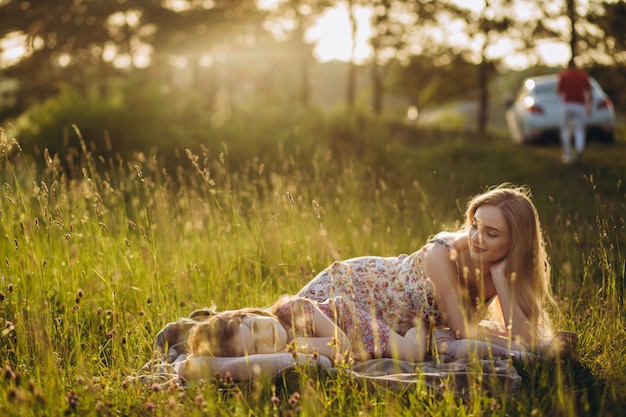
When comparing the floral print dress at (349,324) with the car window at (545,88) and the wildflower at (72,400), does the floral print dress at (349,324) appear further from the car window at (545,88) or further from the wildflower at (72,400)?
the car window at (545,88)

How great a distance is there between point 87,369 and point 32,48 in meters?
16.4

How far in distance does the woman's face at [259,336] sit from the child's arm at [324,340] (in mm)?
111

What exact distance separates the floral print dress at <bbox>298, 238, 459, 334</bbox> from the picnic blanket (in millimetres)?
454

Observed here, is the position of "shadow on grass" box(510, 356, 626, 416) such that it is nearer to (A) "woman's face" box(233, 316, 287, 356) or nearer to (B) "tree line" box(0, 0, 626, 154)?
(A) "woman's face" box(233, 316, 287, 356)

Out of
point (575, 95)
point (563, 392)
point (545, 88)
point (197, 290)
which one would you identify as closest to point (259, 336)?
point (197, 290)

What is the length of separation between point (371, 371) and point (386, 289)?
0.71 meters

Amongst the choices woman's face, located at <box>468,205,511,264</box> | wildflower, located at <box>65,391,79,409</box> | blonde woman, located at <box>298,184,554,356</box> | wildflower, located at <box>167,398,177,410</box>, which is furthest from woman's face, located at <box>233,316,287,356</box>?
woman's face, located at <box>468,205,511,264</box>

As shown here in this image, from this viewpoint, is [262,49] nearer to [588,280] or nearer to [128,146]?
[128,146]

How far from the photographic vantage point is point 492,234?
349cm

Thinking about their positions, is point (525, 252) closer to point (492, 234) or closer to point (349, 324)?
point (492, 234)

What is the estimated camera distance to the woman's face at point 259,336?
3205 mm

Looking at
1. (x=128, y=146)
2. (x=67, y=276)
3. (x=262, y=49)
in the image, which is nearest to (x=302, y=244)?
(x=67, y=276)

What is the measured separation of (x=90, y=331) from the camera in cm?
374

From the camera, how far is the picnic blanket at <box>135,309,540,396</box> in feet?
9.60
